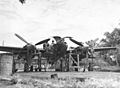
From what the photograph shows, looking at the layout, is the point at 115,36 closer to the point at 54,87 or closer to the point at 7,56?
the point at 7,56

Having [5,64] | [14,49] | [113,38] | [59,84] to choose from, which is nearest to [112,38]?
[113,38]

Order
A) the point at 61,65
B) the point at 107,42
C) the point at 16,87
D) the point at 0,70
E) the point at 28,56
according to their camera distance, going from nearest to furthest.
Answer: the point at 16,87
the point at 0,70
the point at 28,56
the point at 61,65
the point at 107,42

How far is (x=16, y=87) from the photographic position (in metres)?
6.91

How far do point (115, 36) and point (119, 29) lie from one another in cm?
252

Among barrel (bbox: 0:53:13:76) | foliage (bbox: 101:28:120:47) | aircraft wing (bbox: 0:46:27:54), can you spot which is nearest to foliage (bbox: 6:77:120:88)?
barrel (bbox: 0:53:13:76)

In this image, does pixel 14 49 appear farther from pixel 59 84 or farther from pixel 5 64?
pixel 59 84

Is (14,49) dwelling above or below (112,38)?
below

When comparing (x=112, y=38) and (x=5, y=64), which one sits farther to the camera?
(x=112, y=38)

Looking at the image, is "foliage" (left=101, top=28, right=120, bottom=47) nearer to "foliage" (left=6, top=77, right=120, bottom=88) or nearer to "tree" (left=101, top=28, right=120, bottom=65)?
"tree" (left=101, top=28, right=120, bottom=65)

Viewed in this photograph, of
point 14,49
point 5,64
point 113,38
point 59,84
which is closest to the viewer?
point 59,84

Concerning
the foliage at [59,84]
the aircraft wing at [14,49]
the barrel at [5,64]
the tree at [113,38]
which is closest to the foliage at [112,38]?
the tree at [113,38]

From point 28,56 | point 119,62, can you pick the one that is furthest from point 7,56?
point 119,62

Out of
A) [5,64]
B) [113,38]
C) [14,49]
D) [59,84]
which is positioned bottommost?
[59,84]

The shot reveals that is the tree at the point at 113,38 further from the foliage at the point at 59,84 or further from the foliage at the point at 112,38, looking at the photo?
the foliage at the point at 59,84
